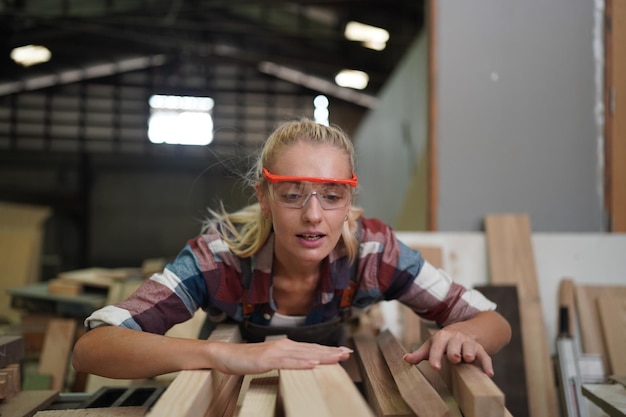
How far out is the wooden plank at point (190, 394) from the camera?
3.26 ft

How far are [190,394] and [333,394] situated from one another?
0.98ft

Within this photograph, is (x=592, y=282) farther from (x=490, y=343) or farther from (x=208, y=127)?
(x=208, y=127)

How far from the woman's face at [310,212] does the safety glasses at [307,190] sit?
0.01m

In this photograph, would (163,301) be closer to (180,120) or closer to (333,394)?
(333,394)

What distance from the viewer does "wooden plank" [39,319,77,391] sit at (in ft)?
9.02

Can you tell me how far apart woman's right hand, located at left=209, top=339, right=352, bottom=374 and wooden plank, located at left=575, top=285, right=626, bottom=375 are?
2.03m

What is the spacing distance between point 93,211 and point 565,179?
10.8 meters

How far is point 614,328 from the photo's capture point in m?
2.65

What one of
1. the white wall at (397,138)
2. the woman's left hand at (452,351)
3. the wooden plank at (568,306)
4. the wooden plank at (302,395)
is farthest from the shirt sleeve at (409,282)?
the white wall at (397,138)

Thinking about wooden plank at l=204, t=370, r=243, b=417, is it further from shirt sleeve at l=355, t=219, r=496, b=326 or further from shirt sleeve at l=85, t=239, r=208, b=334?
shirt sleeve at l=355, t=219, r=496, b=326

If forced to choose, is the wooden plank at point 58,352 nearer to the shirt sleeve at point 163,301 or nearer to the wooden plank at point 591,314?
the shirt sleeve at point 163,301

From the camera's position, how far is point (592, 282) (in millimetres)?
2900

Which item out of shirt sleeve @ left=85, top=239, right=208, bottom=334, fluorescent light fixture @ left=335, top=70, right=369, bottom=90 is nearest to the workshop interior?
shirt sleeve @ left=85, top=239, right=208, bottom=334

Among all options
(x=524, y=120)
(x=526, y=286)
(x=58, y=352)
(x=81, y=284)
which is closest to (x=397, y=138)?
(x=524, y=120)
